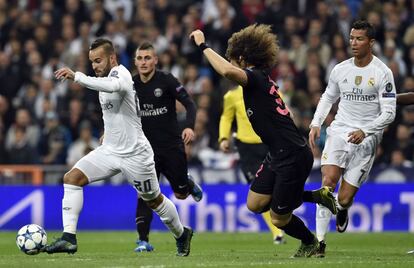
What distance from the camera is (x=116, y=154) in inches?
460

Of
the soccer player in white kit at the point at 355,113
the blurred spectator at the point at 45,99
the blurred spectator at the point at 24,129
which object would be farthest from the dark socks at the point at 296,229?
the blurred spectator at the point at 45,99

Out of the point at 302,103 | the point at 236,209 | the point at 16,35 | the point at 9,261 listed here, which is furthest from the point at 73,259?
the point at 16,35

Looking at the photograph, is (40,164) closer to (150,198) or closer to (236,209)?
(236,209)

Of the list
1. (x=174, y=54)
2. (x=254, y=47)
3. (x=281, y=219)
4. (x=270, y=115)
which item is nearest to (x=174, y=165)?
(x=281, y=219)

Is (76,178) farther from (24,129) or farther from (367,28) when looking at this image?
(24,129)

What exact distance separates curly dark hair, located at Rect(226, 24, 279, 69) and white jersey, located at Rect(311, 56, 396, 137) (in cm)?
159

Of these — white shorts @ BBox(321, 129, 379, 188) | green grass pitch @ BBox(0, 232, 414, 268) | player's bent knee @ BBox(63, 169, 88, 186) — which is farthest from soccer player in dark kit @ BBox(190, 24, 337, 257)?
player's bent knee @ BBox(63, 169, 88, 186)

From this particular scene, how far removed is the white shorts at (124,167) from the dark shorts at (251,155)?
14.3ft

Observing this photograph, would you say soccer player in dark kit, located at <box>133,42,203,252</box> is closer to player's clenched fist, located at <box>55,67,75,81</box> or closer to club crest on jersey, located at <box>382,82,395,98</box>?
club crest on jersey, located at <box>382,82,395,98</box>

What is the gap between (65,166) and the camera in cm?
2069

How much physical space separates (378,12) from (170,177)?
9.72 metres

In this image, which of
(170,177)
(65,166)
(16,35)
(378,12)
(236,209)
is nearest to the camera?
(170,177)

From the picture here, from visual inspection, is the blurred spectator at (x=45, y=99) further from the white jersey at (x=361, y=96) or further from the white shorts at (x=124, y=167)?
the white shorts at (x=124, y=167)

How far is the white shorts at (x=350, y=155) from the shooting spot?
42.3ft
